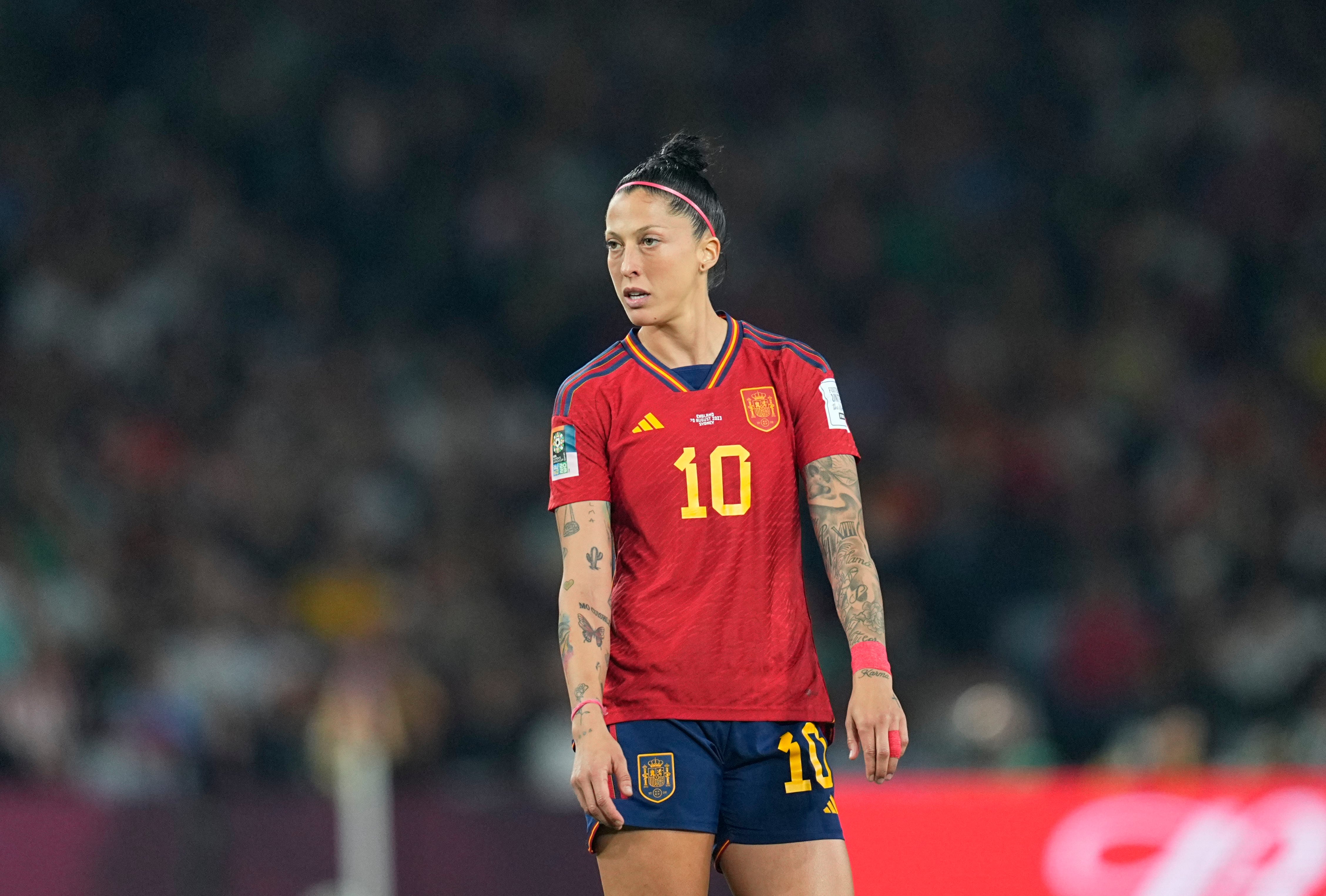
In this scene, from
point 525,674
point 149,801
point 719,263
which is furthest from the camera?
point 525,674

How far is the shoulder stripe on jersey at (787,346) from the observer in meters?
3.24

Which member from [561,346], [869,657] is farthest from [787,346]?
[561,346]

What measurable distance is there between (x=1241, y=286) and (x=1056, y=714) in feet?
12.1

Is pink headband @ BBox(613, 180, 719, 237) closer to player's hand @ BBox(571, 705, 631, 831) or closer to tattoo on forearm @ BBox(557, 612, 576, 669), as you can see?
tattoo on forearm @ BBox(557, 612, 576, 669)

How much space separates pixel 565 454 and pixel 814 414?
0.52 m

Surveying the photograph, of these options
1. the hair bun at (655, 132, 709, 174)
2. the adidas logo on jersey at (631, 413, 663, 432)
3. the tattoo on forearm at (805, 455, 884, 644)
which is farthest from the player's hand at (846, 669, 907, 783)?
the hair bun at (655, 132, 709, 174)

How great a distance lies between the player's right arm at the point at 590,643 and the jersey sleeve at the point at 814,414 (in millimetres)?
435

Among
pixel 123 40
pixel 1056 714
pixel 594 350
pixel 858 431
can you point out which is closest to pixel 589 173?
pixel 594 350

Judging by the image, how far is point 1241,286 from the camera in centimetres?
1021

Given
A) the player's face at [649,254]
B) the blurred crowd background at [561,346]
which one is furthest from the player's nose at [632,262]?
the blurred crowd background at [561,346]

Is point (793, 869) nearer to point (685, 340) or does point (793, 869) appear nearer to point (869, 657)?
point (869, 657)

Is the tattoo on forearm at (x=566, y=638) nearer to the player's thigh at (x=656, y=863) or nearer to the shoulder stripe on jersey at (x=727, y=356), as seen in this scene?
the player's thigh at (x=656, y=863)

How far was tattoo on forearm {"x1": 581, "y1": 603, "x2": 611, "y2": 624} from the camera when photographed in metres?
3.02

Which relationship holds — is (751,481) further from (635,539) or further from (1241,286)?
(1241,286)
